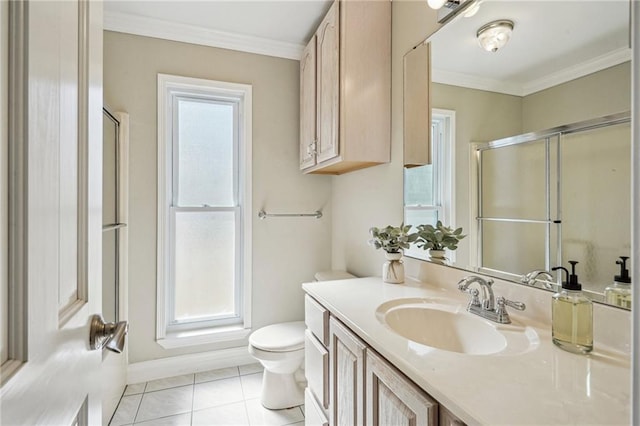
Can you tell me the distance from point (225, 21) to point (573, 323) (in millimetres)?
2471

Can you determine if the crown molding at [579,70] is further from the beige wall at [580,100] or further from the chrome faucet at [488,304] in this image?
the chrome faucet at [488,304]

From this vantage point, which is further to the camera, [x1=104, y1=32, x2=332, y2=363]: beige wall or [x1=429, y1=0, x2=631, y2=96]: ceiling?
[x1=104, y1=32, x2=332, y2=363]: beige wall

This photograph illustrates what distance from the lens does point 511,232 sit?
44.4 inches

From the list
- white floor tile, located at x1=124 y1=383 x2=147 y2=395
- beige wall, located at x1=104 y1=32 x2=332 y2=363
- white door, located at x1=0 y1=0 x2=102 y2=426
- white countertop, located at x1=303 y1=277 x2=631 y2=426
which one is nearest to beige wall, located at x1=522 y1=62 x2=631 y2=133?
white countertop, located at x1=303 y1=277 x2=631 y2=426

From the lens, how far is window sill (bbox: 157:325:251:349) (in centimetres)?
222

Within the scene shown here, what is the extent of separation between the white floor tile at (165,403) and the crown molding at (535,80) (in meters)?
2.31

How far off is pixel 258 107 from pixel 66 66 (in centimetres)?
200

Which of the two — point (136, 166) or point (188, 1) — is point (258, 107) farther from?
point (136, 166)

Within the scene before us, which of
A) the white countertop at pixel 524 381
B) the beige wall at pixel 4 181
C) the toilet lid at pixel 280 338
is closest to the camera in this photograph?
the beige wall at pixel 4 181

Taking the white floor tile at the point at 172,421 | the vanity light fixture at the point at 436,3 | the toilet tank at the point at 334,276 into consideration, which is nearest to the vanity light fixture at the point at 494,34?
the vanity light fixture at the point at 436,3

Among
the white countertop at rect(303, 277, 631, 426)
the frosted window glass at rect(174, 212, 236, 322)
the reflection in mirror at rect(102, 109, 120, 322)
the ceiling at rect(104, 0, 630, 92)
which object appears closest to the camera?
the white countertop at rect(303, 277, 631, 426)

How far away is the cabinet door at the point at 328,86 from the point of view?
175 centimetres

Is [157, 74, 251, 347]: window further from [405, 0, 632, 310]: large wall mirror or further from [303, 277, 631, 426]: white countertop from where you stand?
[303, 277, 631, 426]: white countertop

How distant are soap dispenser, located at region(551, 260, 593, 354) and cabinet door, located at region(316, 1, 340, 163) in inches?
48.1
